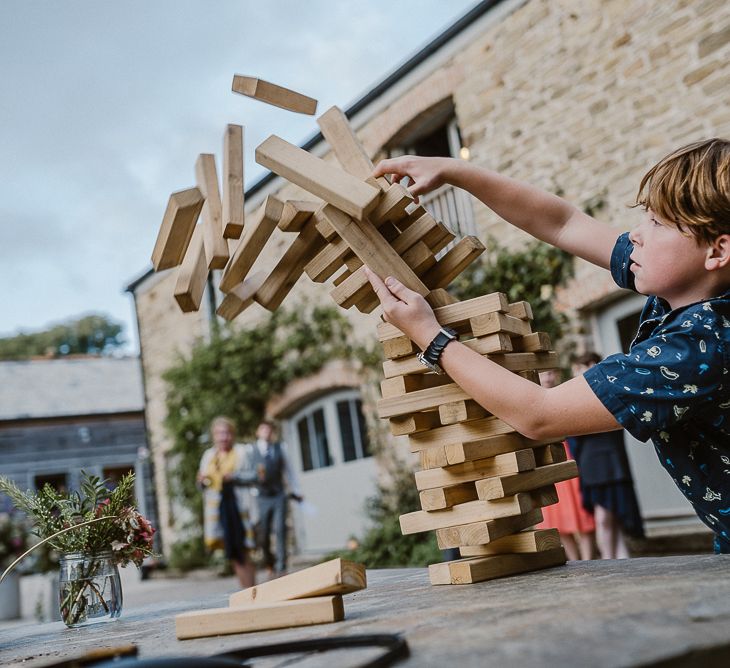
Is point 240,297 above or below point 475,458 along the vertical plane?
above

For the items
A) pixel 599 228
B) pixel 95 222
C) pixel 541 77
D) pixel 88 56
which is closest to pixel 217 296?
pixel 88 56

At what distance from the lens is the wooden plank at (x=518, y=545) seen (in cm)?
198

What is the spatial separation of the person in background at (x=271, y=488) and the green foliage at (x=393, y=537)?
0.86 meters

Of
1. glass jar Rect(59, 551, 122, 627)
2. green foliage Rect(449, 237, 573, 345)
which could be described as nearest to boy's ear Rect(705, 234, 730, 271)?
glass jar Rect(59, 551, 122, 627)

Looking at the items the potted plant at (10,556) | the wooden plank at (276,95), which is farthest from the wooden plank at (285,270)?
the potted plant at (10,556)

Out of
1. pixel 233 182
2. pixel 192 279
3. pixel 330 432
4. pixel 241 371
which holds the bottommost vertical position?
pixel 192 279

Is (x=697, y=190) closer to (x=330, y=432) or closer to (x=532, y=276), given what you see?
(x=532, y=276)

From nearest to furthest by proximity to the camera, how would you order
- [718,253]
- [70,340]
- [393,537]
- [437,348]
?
[718,253] < [437,348] < [393,537] < [70,340]

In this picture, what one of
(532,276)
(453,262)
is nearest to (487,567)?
(453,262)

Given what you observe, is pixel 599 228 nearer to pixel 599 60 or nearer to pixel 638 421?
pixel 638 421

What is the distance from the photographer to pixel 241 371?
11258 millimetres

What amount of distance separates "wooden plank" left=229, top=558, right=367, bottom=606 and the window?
8.61 metres

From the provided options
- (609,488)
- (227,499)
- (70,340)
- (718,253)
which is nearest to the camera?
(718,253)

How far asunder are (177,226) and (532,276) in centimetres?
616
